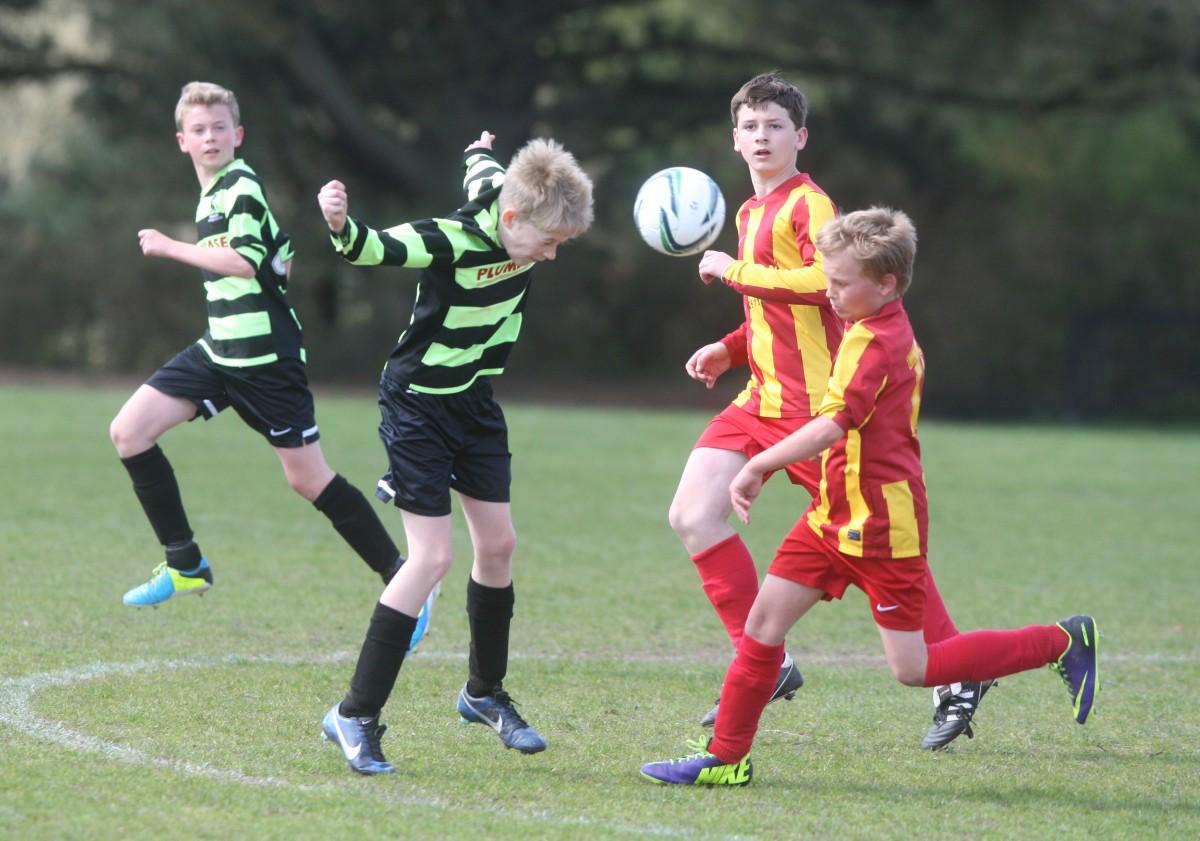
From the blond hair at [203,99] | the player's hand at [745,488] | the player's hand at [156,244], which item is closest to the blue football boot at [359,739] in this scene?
the player's hand at [745,488]

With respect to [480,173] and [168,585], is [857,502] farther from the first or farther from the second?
[168,585]

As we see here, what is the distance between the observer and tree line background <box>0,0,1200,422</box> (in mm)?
20062

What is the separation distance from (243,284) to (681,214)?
185 centimetres

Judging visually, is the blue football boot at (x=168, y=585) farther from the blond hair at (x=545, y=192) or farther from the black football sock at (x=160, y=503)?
the blond hair at (x=545, y=192)

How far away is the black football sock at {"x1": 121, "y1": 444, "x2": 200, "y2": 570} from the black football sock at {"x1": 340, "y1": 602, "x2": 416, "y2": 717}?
1.98 m

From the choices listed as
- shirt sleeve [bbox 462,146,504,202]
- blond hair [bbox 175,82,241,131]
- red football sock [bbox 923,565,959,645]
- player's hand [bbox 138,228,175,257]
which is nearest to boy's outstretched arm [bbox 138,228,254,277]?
player's hand [bbox 138,228,175,257]

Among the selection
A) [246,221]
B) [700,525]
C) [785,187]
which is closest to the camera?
[700,525]

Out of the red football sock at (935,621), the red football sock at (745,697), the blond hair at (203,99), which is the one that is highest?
the blond hair at (203,99)

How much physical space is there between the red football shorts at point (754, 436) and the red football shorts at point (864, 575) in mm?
634

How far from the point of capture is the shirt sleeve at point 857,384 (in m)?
4.23

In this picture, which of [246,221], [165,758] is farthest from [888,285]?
[246,221]

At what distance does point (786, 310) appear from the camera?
5223mm

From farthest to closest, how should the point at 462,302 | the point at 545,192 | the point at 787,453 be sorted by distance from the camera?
1. the point at 462,302
2. the point at 545,192
3. the point at 787,453

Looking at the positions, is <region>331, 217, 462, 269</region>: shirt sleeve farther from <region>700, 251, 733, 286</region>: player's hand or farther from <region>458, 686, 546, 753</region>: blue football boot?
<region>458, 686, 546, 753</region>: blue football boot
